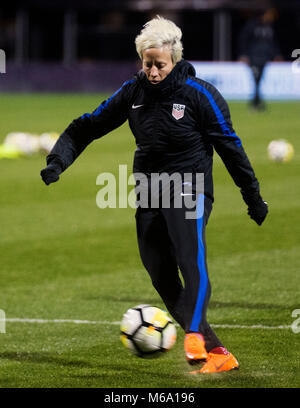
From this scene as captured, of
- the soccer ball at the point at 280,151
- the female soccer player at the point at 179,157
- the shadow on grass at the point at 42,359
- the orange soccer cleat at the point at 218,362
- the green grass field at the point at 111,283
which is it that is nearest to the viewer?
the female soccer player at the point at 179,157

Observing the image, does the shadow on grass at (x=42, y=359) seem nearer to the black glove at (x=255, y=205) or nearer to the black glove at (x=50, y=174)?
the black glove at (x=50, y=174)

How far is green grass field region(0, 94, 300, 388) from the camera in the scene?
6000 mm

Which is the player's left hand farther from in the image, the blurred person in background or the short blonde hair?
the blurred person in background

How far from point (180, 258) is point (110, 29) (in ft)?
106

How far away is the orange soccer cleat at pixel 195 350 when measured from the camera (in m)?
5.43

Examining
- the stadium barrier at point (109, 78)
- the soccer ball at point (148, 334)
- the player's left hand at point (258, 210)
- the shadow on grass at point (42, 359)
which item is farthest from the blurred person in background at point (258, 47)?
the soccer ball at point (148, 334)

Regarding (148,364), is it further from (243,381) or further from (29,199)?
(29,199)

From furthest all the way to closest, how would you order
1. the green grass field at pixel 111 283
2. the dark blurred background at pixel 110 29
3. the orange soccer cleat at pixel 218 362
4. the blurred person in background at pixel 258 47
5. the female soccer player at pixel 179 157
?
the dark blurred background at pixel 110 29
the blurred person in background at pixel 258 47
the green grass field at pixel 111 283
the orange soccer cleat at pixel 218 362
the female soccer player at pixel 179 157

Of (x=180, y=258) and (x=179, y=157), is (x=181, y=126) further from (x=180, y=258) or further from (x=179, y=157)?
(x=180, y=258)

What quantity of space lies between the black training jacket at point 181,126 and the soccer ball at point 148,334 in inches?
32.5

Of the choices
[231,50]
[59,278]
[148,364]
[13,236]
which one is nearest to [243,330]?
[148,364]

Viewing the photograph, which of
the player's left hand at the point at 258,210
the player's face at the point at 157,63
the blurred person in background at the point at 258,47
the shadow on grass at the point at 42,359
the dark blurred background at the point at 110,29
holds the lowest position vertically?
the shadow on grass at the point at 42,359
